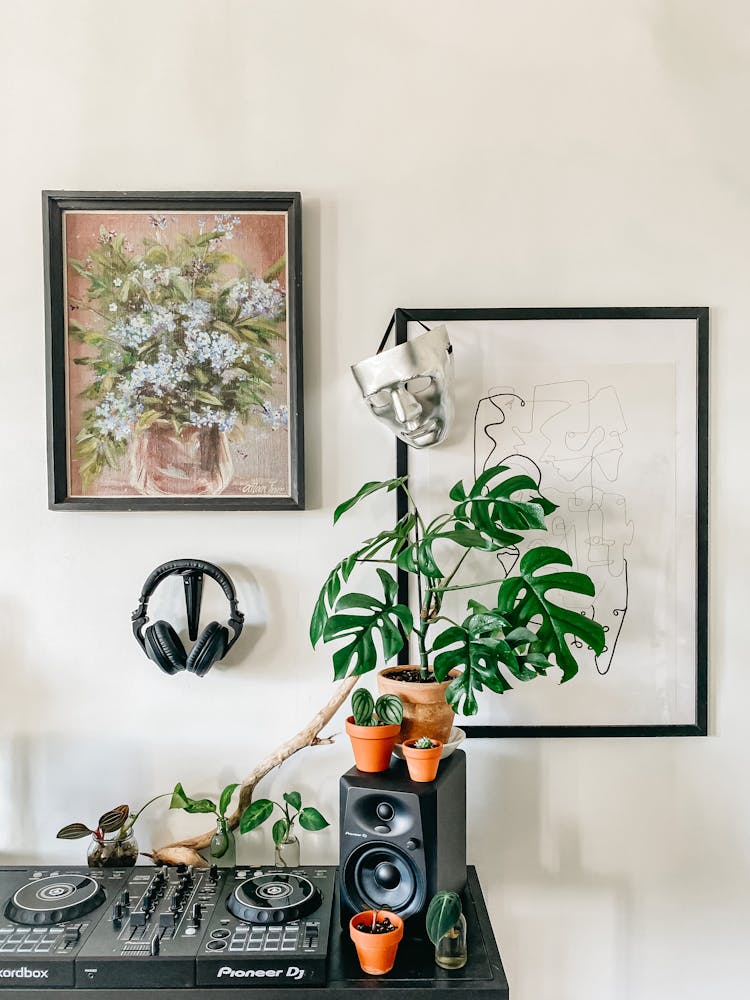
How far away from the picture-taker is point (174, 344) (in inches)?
56.4

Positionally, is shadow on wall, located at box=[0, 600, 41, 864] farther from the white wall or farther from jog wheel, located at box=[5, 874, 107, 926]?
jog wheel, located at box=[5, 874, 107, 926]

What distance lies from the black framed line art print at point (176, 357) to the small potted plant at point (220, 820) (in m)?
0.52

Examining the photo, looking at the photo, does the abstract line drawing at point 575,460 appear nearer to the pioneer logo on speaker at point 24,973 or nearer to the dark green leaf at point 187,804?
the dark green leaf at point 187,804

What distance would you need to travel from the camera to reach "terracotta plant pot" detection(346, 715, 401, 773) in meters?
→ 1.21

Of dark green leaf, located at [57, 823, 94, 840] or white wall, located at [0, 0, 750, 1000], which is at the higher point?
white wall, located at [0, 0, 750, 1000]

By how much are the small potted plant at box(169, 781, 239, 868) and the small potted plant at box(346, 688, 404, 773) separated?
31 centimetres

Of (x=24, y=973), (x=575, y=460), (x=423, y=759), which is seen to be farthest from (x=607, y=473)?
(x=24, y=973)

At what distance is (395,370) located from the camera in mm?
1259

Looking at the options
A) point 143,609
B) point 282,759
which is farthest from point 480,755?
point 143,609

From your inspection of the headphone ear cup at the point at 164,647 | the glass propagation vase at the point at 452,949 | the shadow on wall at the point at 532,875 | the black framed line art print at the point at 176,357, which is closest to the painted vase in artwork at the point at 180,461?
the black framed line art print at the point at 176,357

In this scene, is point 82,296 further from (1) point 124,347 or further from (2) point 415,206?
(2) point 415,206

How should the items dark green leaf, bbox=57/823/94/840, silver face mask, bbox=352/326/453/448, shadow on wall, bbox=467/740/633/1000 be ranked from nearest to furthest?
silver face mask, bbox=352/326/453/448
dark green leaf, bbox=57/823/94/840
shadow on wall, bbox=467/740/633/1000

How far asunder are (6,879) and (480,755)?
0.84 metres

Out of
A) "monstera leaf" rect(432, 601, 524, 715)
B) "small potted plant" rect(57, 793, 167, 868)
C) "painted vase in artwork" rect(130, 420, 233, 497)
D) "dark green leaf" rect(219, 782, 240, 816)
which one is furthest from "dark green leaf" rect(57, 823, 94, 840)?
"monstera leaf" rect(432, 601, 524, 715)
